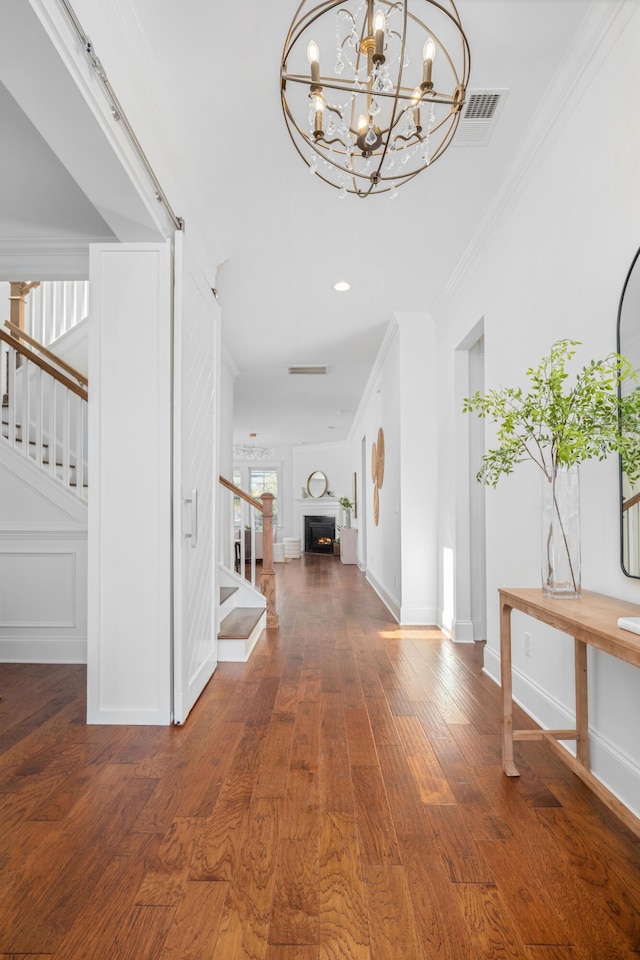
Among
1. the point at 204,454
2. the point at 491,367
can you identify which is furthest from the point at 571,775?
the point at 204,454

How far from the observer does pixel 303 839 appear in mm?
1817

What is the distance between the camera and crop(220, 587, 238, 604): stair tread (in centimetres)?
443

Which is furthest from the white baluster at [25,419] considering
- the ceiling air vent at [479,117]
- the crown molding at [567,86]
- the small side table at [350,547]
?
the small side table at [350,547]

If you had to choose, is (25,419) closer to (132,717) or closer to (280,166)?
(132,717)

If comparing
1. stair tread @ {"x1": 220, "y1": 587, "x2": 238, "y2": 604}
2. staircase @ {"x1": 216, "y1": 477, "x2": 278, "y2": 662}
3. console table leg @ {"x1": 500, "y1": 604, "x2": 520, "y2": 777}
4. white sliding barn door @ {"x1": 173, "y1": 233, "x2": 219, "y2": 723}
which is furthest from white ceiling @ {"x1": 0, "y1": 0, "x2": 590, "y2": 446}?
stair tread @ {"x1": 220, "y1": 587, "x2": 238, "y2": 604}

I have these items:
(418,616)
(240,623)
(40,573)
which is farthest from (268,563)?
(40,573)

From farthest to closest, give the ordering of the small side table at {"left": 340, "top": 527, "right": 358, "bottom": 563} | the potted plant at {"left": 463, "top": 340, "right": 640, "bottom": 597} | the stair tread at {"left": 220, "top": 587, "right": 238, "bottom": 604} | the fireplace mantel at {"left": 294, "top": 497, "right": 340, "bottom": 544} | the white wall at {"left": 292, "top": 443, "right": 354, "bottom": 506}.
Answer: the white wall at {"left": 292, "top": 443, "right": 354, "bottom": 506}
the fireplace mantel at {"left": 294, "top": 497, "right": 340, "bottom": 544}
the small side table at {"left": 340, "top": 527, "right": 358, "bottom": 563}
the stair tread at {"left": 220, "top": 587, "right": 238, "bottom": 604}
the potted plant at {"left": 463, "top": 340, "right": 640, "bottom": 597}

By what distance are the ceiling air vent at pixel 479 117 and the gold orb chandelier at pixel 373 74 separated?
3.9 inches

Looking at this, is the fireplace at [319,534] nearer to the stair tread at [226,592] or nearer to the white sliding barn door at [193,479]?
A: the stair tread at [226,592]

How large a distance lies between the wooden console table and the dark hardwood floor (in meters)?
0.16

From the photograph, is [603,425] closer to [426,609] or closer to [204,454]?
[204,454]

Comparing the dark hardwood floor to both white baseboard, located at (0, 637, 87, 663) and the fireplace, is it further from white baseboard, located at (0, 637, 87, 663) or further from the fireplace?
the fireplace

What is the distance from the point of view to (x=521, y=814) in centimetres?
196

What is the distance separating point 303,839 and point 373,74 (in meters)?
2.40
